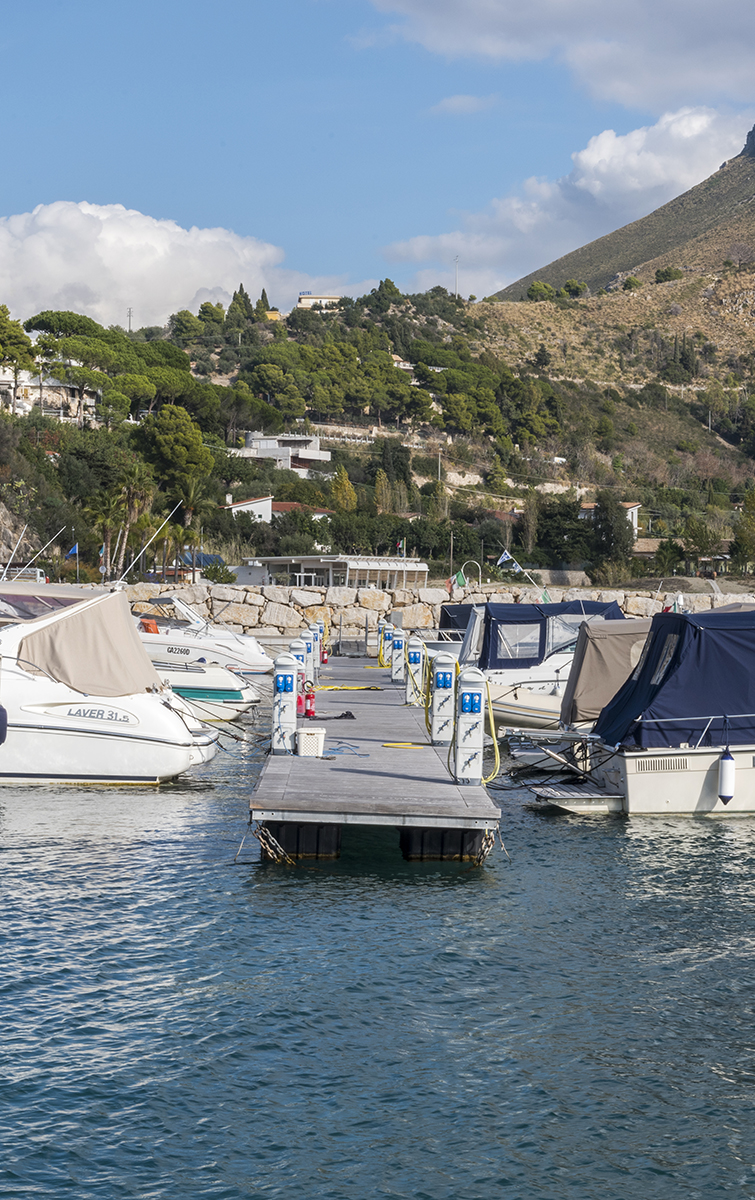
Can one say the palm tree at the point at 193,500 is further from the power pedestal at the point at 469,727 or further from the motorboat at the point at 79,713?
the power pedestal at the point at 469,727

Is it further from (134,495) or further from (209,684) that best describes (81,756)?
(134,495)

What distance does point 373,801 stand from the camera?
1212 cm

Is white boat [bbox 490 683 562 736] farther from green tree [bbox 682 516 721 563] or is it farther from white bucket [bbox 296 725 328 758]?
green tree [bbox 682 516 721 563]

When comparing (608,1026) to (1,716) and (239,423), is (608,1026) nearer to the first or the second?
(1,716)

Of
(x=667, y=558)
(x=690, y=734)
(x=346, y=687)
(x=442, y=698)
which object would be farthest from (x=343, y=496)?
(x=690, y=734)

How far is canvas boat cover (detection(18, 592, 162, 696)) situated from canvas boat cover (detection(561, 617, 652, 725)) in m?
7.12

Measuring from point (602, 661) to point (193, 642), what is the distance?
403 inches

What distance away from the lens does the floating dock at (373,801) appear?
11953 millimetres

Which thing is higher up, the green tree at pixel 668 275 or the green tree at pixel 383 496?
the green tree at pixel 668 275

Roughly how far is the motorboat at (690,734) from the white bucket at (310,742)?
322 cm

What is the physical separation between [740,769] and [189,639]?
44.6 ft

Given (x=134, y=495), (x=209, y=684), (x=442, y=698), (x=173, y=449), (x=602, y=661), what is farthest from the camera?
(x=173, y=449)

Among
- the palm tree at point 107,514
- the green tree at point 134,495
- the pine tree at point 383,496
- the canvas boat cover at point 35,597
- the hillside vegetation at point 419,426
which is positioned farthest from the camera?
the pine tree at point 383,496

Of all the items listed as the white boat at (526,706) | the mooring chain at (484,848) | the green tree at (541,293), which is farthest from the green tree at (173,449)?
the green tree at (541,293)
